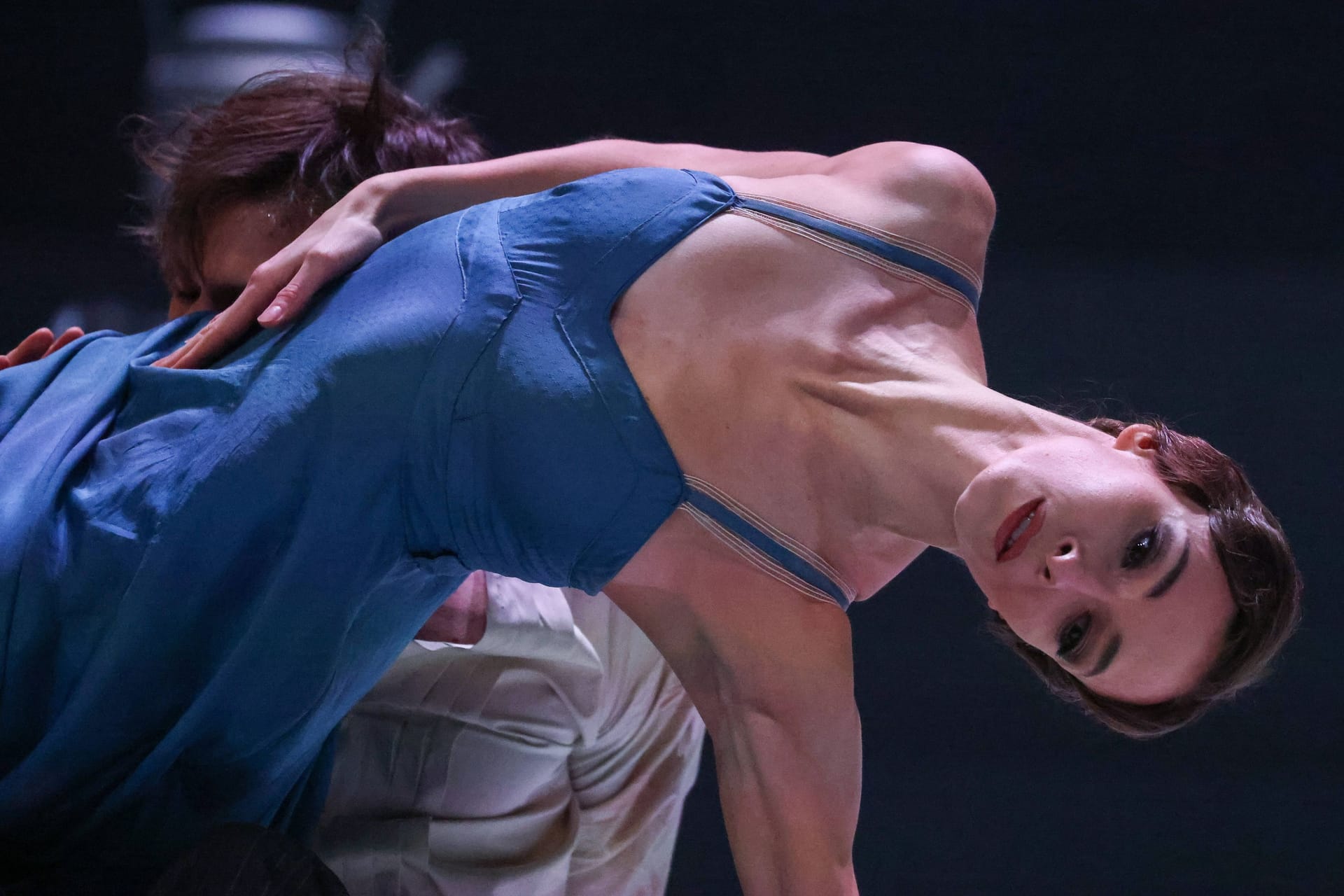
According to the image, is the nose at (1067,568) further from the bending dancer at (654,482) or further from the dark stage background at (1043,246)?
the dark stage background at (1043,246)

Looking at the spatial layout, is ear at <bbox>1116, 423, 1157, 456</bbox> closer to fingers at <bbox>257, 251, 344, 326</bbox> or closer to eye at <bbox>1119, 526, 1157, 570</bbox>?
eye at <bbox>1119, 526, 1157, 570</bbox>

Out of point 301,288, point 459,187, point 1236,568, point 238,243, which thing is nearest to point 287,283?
point 301,288

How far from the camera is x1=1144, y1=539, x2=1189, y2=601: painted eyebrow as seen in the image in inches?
34.0

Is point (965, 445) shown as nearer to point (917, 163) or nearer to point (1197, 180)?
point (917, 163)

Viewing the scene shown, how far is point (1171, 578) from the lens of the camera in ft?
2.84

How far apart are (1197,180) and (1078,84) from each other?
0.59 feet

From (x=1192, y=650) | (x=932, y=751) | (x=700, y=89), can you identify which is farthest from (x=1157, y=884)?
(x=700, y=89)

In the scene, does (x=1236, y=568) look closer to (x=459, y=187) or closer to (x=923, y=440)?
(x=923, y=440)

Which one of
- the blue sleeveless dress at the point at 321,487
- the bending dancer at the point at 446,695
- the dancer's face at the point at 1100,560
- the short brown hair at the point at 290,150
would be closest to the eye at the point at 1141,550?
the dancer's face at the point at 1100,560

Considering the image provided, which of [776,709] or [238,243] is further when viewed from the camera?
[238,243]

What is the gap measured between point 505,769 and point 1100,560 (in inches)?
26.3

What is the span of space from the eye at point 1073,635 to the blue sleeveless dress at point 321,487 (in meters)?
0.17

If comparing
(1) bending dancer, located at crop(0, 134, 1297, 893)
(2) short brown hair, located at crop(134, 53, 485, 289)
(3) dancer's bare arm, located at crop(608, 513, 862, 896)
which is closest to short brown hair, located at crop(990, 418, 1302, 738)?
(1) bending dancer, located at crop(0, 134, 1297, 893)

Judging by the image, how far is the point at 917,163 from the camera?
0.94 m
